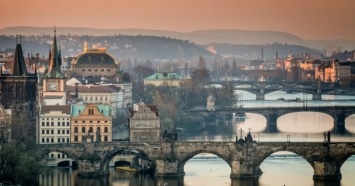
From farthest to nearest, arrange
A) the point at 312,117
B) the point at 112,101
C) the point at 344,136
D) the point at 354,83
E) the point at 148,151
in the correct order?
the point at 354,83, the point at 312,117, the point at 112,101, the point at 344,136, the point at 148,151

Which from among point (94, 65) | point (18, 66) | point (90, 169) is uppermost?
point (94, 65)

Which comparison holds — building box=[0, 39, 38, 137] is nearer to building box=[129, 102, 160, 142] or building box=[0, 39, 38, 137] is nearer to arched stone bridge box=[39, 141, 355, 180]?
building box=[129, 102, 160, 142]

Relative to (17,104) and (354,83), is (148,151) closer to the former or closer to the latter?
(17,104)

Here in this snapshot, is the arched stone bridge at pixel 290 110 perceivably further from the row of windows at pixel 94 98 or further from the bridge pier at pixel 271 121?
the row of windows at pixel 94 98

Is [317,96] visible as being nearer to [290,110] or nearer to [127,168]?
[290,110]

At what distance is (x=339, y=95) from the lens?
419 feet

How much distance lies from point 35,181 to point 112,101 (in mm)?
27227

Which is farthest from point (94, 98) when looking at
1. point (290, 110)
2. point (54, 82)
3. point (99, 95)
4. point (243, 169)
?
point (243, 169)

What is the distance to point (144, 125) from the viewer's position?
64.6 m

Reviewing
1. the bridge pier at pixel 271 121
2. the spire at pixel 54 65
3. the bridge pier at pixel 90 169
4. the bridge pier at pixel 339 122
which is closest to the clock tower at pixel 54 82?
the spire at pixel 54 65

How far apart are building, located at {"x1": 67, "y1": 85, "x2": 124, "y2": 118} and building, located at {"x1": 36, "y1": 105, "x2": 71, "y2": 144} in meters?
13.3

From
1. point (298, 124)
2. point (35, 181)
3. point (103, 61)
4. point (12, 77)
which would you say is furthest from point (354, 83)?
point (35, 181)

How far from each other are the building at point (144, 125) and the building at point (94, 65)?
101 feet

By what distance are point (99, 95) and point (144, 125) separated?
1557cm
